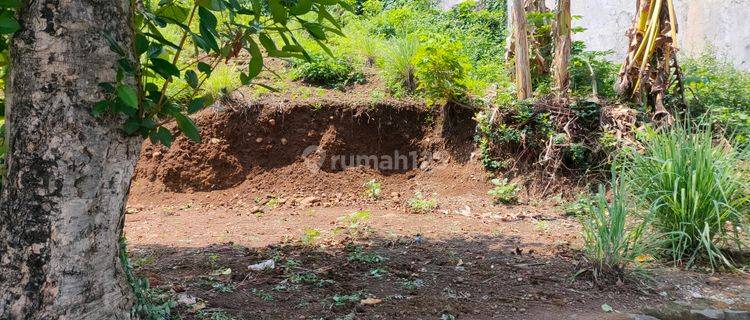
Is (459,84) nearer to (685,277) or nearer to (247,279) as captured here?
(685,277)

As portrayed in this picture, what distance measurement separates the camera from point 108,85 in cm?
190

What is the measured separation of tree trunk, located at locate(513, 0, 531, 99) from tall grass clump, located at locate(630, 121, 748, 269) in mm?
2437

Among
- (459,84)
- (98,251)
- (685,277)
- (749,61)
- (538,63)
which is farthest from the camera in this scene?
(749,61)

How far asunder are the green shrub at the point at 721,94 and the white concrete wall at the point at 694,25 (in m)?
0.52

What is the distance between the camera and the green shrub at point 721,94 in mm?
5996

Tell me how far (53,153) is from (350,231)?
2.80 meters

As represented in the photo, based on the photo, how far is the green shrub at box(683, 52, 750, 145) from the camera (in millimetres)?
5996

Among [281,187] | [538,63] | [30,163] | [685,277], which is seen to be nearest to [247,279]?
[30,163]

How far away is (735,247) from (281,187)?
4.06 meters

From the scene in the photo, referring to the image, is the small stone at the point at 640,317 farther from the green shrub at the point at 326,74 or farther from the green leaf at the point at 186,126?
the green shrub at the point at 326,74

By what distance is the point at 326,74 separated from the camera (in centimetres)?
730

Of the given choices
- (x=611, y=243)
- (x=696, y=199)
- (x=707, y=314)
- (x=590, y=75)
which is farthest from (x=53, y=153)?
(x=590, y=75)

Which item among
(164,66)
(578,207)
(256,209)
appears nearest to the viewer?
(164,66)

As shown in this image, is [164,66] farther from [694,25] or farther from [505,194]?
[694,25]
